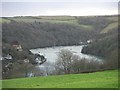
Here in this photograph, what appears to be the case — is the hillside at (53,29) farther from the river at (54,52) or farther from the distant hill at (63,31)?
the river at (54,52)

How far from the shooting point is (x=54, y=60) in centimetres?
616

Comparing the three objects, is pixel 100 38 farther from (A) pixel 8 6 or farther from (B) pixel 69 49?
(A) pixel 8 6

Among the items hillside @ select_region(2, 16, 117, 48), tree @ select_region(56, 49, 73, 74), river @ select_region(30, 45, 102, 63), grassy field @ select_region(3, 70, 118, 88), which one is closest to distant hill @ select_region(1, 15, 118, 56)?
hillside @ select_region(2, 16, 117, 48)

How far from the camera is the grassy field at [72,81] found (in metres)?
5.18

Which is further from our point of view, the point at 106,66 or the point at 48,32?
the point at 106,66

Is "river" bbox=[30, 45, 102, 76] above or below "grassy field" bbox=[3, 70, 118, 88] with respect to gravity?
above

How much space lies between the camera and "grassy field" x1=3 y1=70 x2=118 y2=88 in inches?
204

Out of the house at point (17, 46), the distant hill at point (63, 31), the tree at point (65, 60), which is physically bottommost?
the tree at point (65, 60)

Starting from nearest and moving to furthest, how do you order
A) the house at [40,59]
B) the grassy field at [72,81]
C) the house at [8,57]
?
the grassy field at [72,81] → the house at [8,57] → the house at [40,59]

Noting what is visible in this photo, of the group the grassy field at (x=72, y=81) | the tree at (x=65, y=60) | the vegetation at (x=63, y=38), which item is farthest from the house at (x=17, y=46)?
the tree at (x=65, y=60)

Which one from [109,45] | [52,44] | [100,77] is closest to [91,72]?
[100,77]

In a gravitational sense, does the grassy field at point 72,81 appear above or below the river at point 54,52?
below

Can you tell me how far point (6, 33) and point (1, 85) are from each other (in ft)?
4.22

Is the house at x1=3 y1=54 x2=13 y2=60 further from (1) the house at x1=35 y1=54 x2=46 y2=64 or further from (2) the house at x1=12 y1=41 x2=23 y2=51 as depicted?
(1) the house at x1=35 y1=54 x2=46 y2=64
